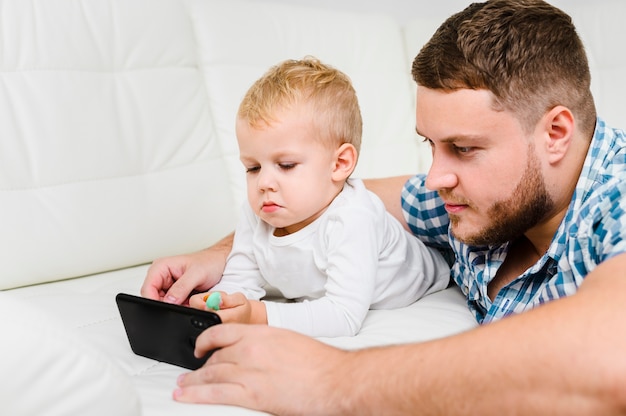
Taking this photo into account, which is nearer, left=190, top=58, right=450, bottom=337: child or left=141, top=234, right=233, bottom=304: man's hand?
left=190, top=58, right=450, bottom=337: child

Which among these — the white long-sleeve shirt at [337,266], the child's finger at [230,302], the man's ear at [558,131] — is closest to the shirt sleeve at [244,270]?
the white long-sleeve shirt at [337,266]

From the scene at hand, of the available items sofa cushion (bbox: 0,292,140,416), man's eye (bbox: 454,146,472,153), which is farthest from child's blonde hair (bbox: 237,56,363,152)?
sofa cushion (bbox: 0,292,140,416)

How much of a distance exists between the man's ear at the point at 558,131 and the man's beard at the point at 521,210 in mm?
33

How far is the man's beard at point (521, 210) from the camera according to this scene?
1.12 meters

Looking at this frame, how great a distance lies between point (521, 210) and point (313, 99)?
16.4 inches

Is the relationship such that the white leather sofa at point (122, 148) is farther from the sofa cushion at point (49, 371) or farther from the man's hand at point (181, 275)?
the sofa cushion at point (49, 371)

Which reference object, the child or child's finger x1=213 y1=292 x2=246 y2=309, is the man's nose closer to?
the child

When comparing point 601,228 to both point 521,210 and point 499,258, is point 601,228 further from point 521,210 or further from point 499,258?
point 499,258

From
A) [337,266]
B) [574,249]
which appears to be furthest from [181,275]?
[574,249]

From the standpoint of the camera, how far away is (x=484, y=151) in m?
1.10

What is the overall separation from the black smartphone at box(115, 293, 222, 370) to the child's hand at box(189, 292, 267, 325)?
0.07 meters

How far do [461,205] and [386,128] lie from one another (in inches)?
44.5

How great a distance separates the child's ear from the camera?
4.14ft

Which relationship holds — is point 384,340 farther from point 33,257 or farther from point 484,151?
point 33,257
